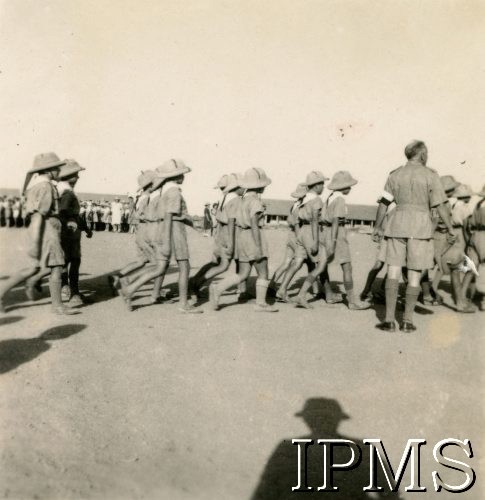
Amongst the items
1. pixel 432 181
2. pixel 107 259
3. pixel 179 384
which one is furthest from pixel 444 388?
pixel 107 259

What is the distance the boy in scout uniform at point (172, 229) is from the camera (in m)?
7.56

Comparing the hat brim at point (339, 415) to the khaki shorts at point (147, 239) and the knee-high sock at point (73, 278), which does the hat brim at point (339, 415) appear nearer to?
the khaki shorts at point (147, 239)

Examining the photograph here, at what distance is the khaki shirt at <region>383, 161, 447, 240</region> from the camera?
6695 millimetres

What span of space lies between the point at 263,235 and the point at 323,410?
4.09 m

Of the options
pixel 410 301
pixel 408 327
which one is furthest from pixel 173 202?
pixel 408 327

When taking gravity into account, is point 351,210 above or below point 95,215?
above

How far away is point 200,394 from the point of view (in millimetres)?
4527

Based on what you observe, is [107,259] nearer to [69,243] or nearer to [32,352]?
[69,243]

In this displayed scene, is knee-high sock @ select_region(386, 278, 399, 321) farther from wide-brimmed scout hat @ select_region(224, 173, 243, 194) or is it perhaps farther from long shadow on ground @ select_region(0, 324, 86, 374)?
long shadow on ground @ select_region(0, 324, 86, 374)

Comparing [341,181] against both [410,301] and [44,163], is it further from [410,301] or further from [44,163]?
[44,163]

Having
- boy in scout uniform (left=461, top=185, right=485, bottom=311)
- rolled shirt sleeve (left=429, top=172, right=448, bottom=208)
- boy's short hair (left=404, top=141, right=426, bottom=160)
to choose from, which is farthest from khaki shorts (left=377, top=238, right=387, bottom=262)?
boy in scout uniform (left=461, top=185, right=485, bottom=311)

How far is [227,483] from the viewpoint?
127 inches

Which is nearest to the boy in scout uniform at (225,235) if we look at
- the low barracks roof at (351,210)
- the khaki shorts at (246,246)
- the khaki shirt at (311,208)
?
the khaki shorts at (246,246)

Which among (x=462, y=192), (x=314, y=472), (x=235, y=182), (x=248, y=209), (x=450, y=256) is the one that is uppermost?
(x=235, y=182)
